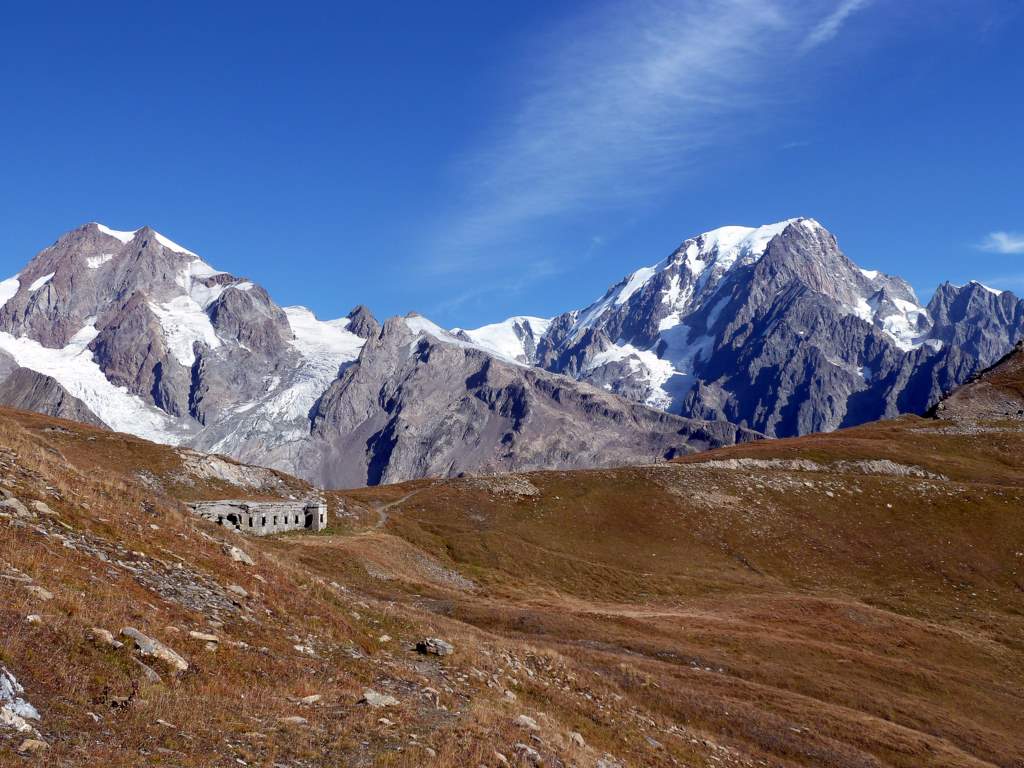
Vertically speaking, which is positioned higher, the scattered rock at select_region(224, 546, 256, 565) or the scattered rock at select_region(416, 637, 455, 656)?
the scattered rock at select_region(224, 546, 256, 565)

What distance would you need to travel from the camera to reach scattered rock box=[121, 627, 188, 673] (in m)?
15.6

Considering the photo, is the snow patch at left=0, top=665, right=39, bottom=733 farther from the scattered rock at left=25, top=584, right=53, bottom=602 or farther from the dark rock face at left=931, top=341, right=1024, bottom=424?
the dark rock face at left=931, top=341, right=1024, bottom=424

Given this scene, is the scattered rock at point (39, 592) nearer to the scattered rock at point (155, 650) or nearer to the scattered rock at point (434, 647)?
the scattered rock at point (155, 650)

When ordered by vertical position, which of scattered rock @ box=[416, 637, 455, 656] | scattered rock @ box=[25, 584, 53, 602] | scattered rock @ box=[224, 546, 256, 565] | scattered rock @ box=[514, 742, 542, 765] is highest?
scattered rock @ box=[224, 546, 256, 565]

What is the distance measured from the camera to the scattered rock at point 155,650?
1558 centimetres

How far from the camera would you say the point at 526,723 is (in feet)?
65.5

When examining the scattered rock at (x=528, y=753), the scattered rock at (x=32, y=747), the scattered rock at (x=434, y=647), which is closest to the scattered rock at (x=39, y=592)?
the scattered rock at (x=32, y=747)

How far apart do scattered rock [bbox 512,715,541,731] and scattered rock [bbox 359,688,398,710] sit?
3635mm

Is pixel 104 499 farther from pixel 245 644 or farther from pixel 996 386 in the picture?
pixel 996 386

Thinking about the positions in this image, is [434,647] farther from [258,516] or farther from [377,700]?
[258,516]

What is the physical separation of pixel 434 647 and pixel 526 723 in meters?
7.49

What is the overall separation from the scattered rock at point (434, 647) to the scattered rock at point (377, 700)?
792 cm

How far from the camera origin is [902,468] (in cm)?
10781

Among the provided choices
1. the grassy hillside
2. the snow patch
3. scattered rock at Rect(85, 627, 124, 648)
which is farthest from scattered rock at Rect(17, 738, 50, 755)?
scattered rock at Rect(85, 627, 124, 648)
